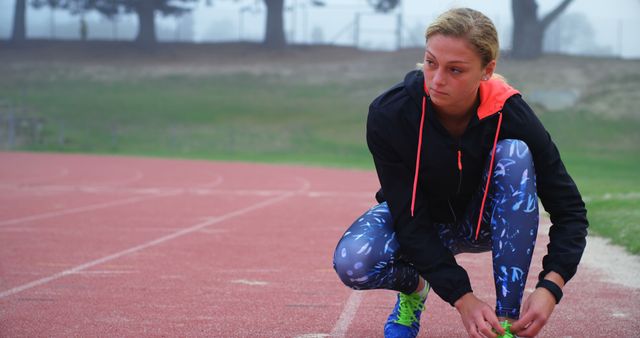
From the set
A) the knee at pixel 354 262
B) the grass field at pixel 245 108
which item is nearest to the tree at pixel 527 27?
the grass field at pixel 245 108

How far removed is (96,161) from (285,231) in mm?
16193

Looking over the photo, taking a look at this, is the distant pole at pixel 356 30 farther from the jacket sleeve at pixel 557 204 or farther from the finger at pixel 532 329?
the finger at pixel 532 329

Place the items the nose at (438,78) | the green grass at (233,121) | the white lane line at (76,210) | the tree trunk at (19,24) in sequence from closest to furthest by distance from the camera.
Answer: the nose at (438,78) → the white lane line at (76,210) → the green grass at (233,121) → the tree trunk at (19,24)

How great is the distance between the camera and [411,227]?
393 centimetres

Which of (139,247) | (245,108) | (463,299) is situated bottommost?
(245,108)

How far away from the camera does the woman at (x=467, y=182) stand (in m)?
3.69

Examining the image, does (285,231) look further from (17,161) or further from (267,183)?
(17,161)

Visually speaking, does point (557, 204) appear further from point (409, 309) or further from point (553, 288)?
point (409, 309)

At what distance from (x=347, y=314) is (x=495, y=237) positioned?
167 cm

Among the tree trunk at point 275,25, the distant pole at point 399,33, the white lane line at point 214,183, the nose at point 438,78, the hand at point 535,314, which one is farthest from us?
the distant pole at point 399,33

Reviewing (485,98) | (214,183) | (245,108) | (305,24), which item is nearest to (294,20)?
(305,24)

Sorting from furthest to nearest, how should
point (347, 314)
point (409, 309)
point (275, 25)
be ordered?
point (275, 25), point (347, 314), point (409, 309)

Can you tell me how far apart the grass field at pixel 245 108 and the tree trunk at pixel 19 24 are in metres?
2.19

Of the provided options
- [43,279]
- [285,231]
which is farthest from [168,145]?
[43,279]
